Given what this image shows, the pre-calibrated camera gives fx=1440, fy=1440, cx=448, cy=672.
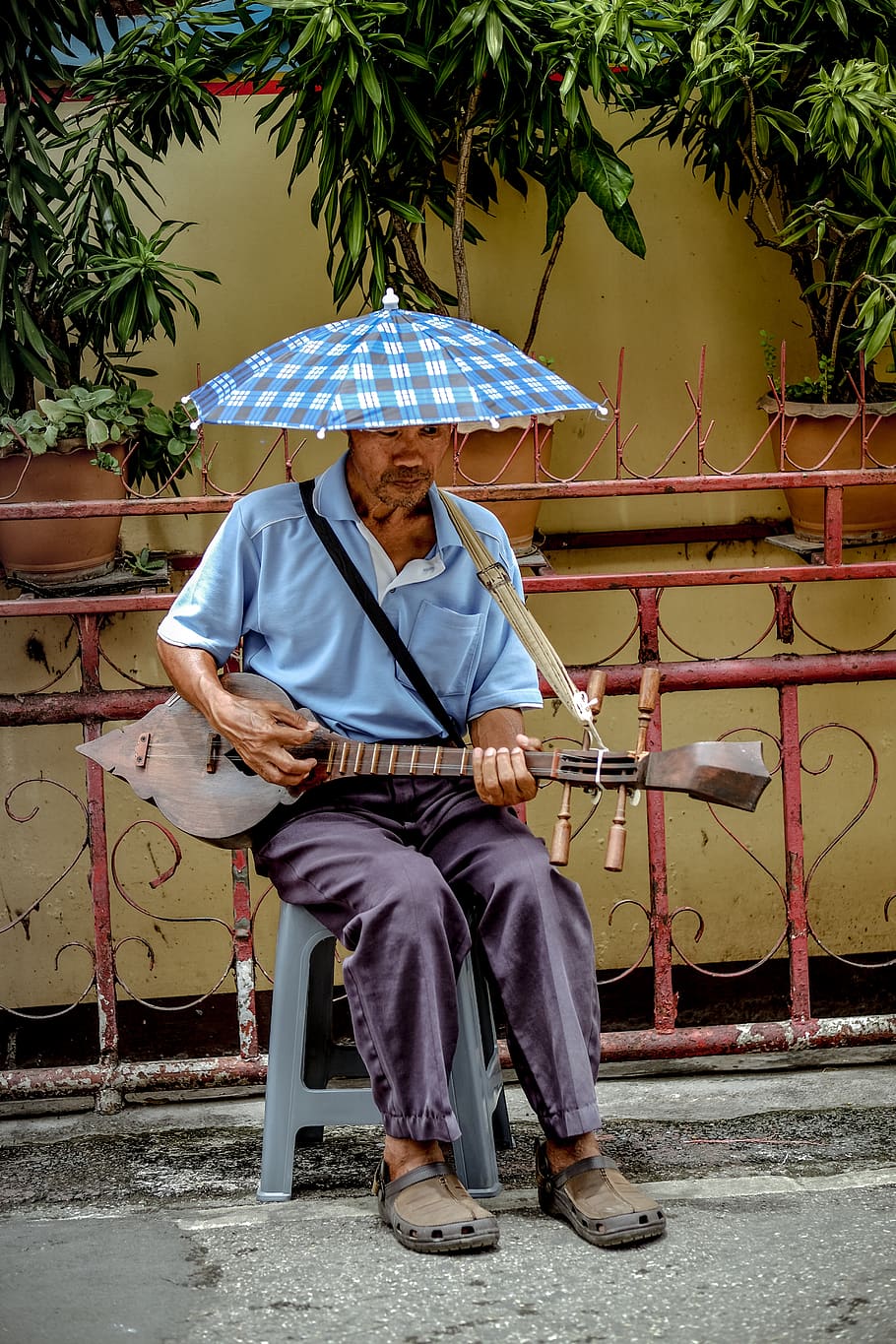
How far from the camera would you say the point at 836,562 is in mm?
3654

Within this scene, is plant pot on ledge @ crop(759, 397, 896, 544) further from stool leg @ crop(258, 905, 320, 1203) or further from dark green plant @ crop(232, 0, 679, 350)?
stool leg @ crop(258, 905, 320, 1203)

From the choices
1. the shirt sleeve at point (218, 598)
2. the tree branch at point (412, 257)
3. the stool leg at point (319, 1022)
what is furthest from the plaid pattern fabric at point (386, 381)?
the tree branch at point (412, 257)

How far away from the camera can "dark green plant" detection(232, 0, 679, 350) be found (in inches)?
150

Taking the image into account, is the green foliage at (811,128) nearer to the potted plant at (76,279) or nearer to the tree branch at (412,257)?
the tree branch at (412,257)

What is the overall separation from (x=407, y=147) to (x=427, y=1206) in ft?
10.0

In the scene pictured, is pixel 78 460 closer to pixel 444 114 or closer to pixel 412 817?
pixel 444 114

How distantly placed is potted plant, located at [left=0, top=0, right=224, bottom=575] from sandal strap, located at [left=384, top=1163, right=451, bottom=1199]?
2178mm

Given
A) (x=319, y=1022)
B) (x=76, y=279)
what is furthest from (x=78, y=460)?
(x=319, y=1022)

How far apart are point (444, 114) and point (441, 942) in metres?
2.74

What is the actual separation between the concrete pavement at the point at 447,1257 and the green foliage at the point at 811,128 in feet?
7.35

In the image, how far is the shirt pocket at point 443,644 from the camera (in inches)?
112

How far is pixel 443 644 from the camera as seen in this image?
2865mm

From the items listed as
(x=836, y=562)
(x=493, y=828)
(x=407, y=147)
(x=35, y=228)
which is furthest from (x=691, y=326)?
(x=493, y=828)

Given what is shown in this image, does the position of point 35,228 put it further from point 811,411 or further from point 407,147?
point 811,411
